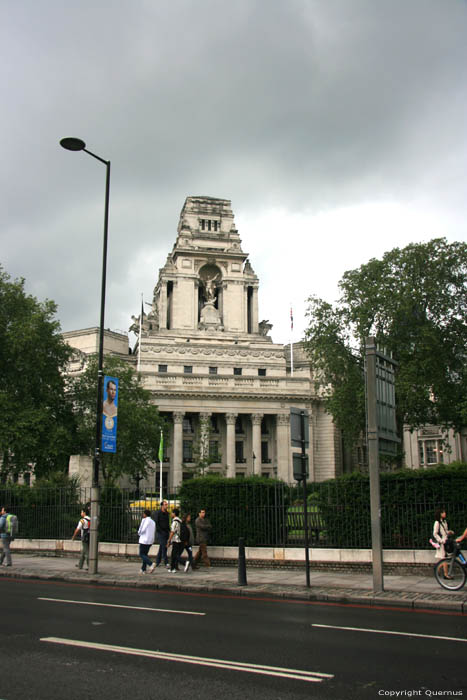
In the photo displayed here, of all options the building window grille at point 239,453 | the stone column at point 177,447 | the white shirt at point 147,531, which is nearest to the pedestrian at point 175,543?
the white shirt at point 147,531

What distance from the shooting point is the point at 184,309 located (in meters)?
93.2

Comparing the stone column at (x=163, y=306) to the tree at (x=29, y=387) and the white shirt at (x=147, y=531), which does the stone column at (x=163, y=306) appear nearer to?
the tree at (x=29, y=387)

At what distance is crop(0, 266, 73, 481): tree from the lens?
155 feet

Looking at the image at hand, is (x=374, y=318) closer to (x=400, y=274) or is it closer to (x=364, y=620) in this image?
(x=400, y=274)

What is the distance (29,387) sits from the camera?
5044cm

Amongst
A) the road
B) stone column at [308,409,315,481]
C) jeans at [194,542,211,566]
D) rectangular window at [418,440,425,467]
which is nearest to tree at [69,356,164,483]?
stone column at [308,409,315,481]

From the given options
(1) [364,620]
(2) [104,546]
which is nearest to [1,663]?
(1) [364,620]

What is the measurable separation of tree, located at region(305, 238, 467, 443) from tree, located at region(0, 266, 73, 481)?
21932mm

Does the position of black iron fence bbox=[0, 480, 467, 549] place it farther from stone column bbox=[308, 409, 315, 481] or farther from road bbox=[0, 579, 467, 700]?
stone column bbox=[308, 409, 315, 481]

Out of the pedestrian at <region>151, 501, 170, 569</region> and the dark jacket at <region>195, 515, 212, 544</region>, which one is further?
the pedestrian at <region>151, 501, 170, 569</region>

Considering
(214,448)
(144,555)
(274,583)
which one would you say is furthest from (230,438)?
(274,583)

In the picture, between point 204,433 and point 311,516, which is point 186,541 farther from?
point 204,433

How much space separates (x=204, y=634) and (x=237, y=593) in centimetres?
617

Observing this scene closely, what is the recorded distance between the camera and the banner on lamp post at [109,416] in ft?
65.4
